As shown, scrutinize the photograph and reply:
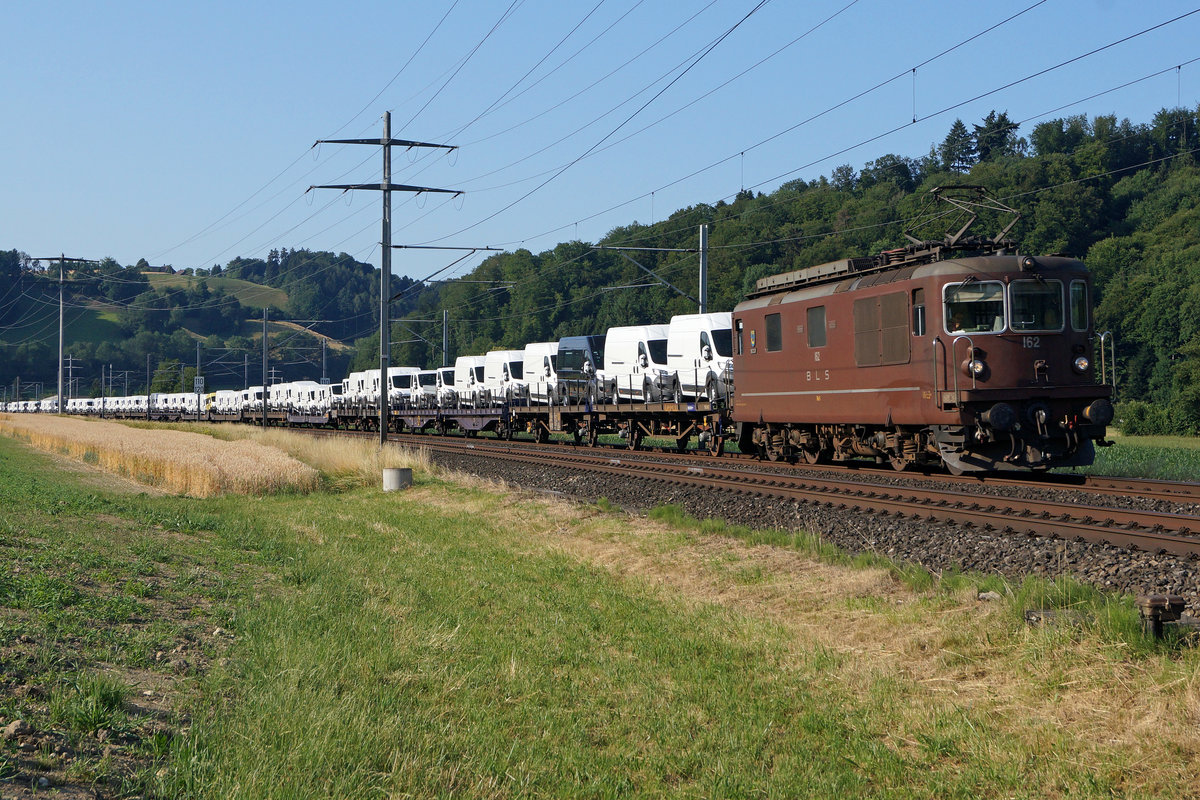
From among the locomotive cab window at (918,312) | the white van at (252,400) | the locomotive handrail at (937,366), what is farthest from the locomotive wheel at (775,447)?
the white van at (252,400)

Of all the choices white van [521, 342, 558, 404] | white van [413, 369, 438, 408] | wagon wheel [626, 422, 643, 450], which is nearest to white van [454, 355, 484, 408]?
white van [413, 369, 438, 408]

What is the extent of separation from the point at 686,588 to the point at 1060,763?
5.07 metres

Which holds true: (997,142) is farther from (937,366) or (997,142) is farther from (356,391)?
(937,366)

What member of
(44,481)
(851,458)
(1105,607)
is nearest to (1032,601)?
(1105,607)

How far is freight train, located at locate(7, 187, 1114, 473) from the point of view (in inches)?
660

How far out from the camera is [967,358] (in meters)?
16.7

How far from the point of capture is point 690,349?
2906 cm

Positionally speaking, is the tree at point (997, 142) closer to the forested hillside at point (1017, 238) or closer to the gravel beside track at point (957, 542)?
the forested hillside at point (1017, 238)

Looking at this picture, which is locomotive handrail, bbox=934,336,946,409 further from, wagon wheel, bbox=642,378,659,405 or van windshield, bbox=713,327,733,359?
wagon wheel, bbox=642,378,659,405

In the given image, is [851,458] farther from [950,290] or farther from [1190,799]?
[1190,799]

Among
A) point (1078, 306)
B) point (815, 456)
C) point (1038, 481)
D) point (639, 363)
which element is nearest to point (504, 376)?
point (639, 363)

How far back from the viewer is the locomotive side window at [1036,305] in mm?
17047

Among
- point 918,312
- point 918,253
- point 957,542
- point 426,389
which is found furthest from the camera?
point 426,389

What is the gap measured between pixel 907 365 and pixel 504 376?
26.8m
